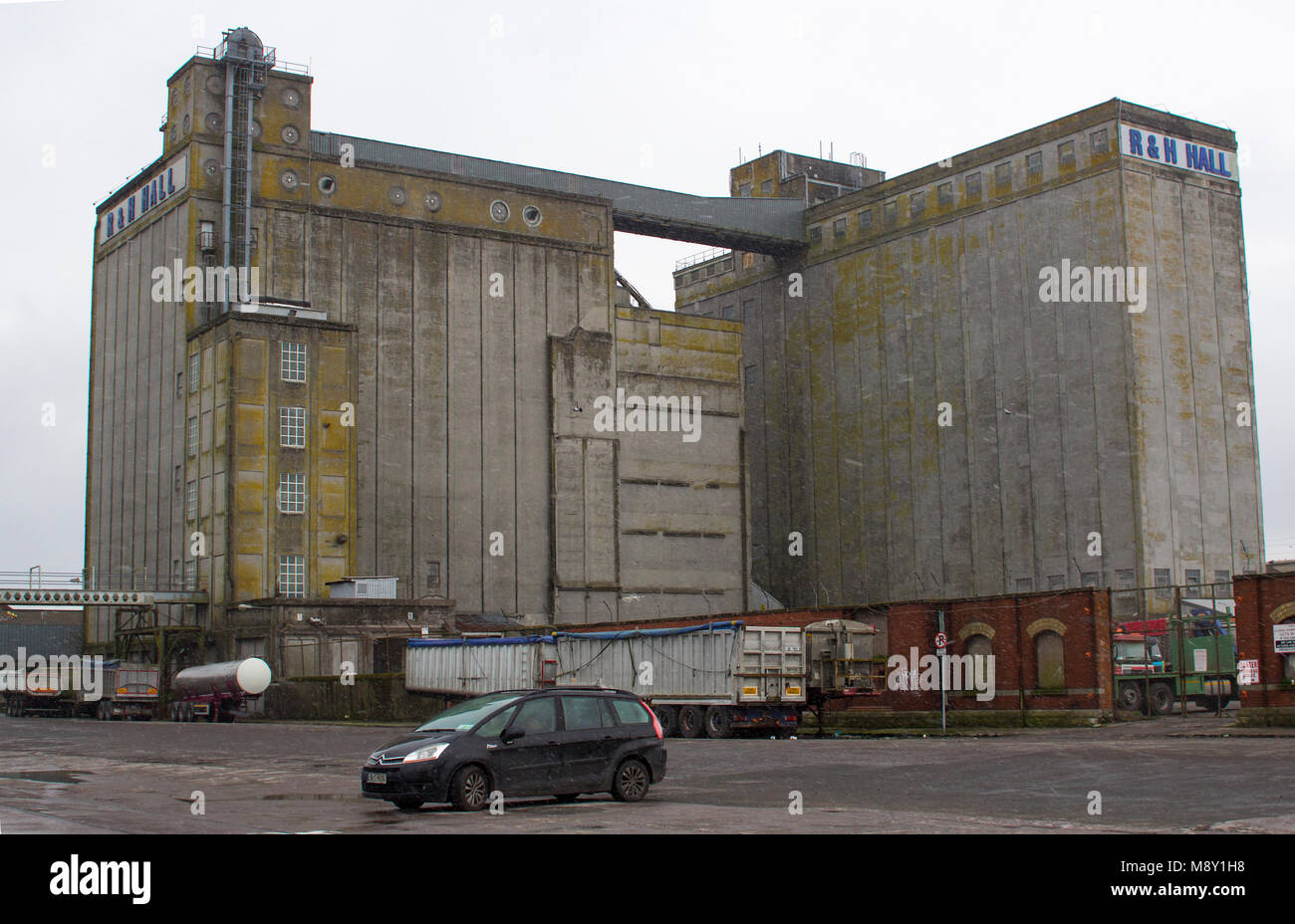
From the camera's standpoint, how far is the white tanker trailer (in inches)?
2188

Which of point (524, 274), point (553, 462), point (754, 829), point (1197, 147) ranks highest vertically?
point (1197, 147)

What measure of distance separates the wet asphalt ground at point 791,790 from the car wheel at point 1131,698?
Answer: 377cm

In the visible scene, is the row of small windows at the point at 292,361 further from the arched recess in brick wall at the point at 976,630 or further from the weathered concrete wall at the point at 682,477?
the arched recess in brick wall at the point at 976,630

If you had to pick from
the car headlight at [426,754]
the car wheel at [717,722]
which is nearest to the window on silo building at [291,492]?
the car wheel at [717,722]

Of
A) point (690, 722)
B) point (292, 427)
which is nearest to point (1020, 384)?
point (292, 427)

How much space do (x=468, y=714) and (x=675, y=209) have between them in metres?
70.2

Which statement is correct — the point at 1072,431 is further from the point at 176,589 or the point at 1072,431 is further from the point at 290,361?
the point at 176,589

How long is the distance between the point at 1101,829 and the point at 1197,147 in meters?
66.5

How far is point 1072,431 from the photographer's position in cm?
6944

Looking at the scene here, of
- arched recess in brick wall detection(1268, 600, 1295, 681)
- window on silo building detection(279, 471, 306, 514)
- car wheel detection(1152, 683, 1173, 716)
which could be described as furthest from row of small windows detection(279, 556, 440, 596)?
arched recess in brick wall detection(1268, 600, 1295, 681)

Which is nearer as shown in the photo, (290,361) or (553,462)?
(290,361)

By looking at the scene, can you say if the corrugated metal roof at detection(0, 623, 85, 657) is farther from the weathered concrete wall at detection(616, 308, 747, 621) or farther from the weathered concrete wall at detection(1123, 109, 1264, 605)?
the weathered concrete wall at detection(1123, 109, 1264, 605)

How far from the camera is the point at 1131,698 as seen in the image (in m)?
37.8
